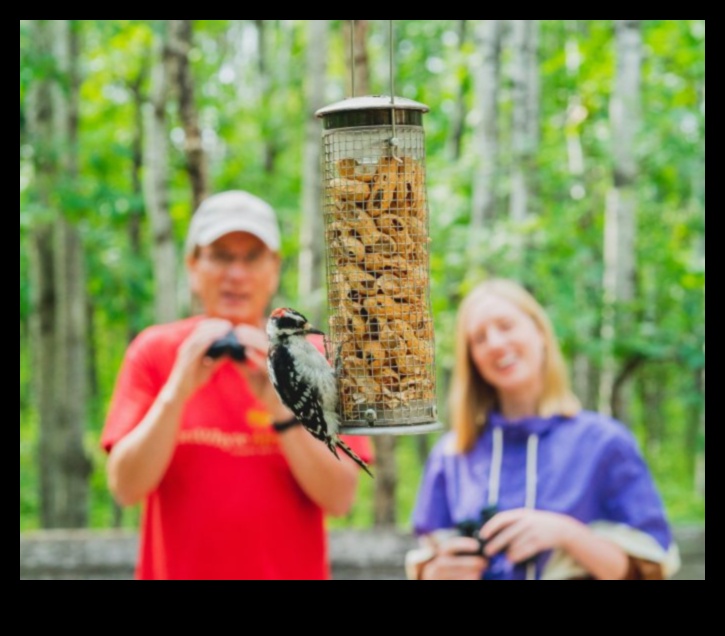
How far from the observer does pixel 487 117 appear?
916cm

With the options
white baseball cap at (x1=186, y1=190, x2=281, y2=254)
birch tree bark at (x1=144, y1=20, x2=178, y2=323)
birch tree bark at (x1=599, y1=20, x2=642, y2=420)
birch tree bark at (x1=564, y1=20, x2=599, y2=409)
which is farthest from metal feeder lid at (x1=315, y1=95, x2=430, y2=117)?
birch tree bark at (x1=599, y1=20, x2=642, y2=420)

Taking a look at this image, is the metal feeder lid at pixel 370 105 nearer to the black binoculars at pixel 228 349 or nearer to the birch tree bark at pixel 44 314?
the black binoculars at pixel 228 349

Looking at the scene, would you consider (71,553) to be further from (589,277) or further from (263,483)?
(589,277)

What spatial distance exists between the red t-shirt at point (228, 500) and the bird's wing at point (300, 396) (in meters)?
0.93

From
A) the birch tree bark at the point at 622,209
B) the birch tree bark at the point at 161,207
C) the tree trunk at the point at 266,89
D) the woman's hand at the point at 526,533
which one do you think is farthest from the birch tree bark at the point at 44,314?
the woman's hand at the point at 526,533

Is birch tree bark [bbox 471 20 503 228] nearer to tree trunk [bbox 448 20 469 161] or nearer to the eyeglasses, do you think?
tree trunk [bbox 448 20 469 161]

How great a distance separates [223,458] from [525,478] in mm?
1089

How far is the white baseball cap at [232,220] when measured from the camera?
3.90 meters

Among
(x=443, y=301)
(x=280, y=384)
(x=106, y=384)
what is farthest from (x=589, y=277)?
(x=106, y=384)

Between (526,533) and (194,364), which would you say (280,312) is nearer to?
(194,364)

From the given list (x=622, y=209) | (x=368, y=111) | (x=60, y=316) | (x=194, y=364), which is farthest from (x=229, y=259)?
(x=60, y=316)

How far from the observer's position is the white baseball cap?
390cm

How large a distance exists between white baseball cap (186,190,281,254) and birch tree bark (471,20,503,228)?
16.3 ft
